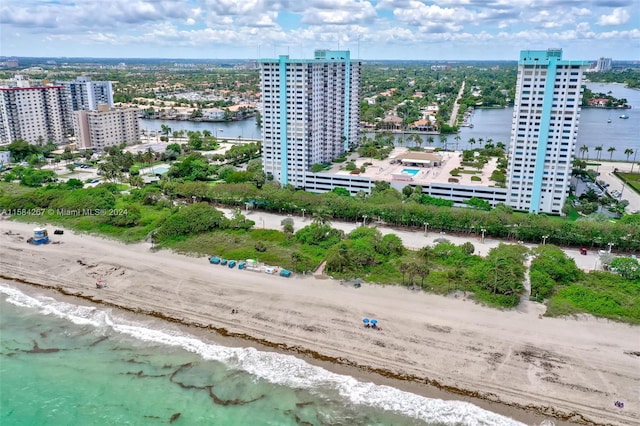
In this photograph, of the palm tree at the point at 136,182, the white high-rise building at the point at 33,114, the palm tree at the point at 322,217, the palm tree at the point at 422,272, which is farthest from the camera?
the white high-rise building at the point at 33,114

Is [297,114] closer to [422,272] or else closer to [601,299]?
[422,272]

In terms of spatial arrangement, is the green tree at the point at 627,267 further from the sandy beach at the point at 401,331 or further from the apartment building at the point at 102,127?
the apartment building at the point at 102,127

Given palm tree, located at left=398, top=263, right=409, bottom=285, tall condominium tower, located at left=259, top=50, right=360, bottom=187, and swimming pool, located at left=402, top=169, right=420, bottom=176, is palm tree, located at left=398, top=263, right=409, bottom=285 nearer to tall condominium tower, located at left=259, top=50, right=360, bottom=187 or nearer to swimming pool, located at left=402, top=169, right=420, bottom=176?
swimming pool, located at left=402, top=169, right=420, bottom=176

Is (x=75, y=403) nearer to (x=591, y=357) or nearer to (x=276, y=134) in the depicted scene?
(x=591, y=357)

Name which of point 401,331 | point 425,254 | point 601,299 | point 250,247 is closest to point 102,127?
point 250,247

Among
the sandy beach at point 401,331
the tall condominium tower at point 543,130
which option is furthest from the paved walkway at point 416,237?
the tall condominium tower at point 543,130

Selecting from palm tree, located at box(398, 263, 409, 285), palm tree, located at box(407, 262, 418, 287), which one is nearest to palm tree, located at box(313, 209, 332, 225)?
palm tree, located at box(398, 263, 409, 285)
